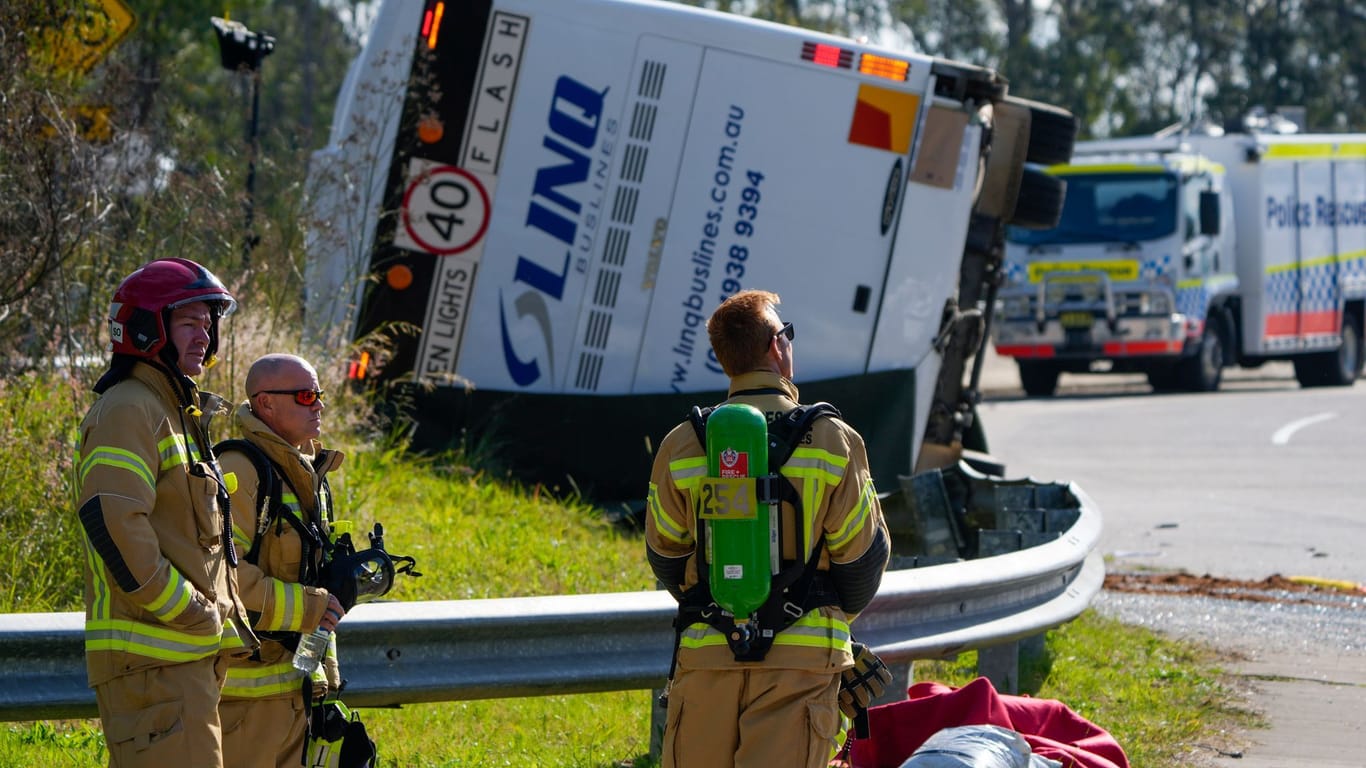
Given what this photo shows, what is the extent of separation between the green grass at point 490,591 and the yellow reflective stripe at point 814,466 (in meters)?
1.32

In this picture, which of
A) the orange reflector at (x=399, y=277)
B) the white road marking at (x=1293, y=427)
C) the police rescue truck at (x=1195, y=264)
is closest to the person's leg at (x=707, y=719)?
the orange reflector at (x=399, y=277)

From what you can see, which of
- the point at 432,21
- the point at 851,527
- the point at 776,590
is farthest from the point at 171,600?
the point at 432,21

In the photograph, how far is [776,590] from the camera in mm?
3727

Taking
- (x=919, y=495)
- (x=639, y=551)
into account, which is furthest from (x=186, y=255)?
(x=919, y=495)

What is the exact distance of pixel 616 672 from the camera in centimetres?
480

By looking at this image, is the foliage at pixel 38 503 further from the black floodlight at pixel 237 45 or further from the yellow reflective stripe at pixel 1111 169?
the yellow reflective stripe at pixel 1111 169

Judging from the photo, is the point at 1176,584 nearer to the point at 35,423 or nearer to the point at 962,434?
the point at 962,434

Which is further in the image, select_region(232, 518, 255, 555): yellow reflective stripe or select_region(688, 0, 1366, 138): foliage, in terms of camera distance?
select_region(688, 0, 1366, 138): foliage

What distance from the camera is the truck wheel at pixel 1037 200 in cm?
995

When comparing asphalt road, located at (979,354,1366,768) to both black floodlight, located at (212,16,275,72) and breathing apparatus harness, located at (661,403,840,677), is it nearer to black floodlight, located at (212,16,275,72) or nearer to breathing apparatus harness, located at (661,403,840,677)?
breathing apparatus harness, located at (661,403,840,677)

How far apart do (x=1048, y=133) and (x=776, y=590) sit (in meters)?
6.78

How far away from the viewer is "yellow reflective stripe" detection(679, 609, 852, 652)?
3.76 m

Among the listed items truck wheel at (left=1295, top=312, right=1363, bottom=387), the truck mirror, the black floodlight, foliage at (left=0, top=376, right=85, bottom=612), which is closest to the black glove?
foliage at (left=0, top=376, right=85, bottom=612)

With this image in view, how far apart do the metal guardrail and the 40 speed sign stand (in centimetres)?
445
